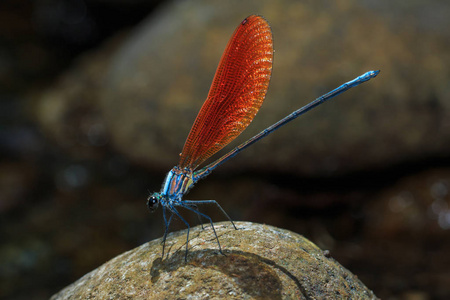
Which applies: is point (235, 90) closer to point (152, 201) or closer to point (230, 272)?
point (152, 201)

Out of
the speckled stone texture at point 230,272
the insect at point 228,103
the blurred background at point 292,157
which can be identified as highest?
the blurred background at point 292,157

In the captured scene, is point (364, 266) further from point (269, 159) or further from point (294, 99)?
point (294, 99)

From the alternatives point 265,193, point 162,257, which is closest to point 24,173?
point 265,193

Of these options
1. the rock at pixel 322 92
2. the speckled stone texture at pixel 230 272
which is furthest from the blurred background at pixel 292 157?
the speckled stone texture at pixel 230 272

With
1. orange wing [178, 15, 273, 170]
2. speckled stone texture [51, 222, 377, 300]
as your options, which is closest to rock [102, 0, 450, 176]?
orange wing [178, 15, 273, 170]

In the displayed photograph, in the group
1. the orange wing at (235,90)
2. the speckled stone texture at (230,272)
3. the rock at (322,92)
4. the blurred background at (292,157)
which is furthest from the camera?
the rock at (322,92)

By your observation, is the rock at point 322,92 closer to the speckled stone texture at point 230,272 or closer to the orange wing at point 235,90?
the orange wing at point 235,90

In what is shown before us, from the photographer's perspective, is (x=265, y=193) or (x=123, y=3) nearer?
(x=265, y=193)
